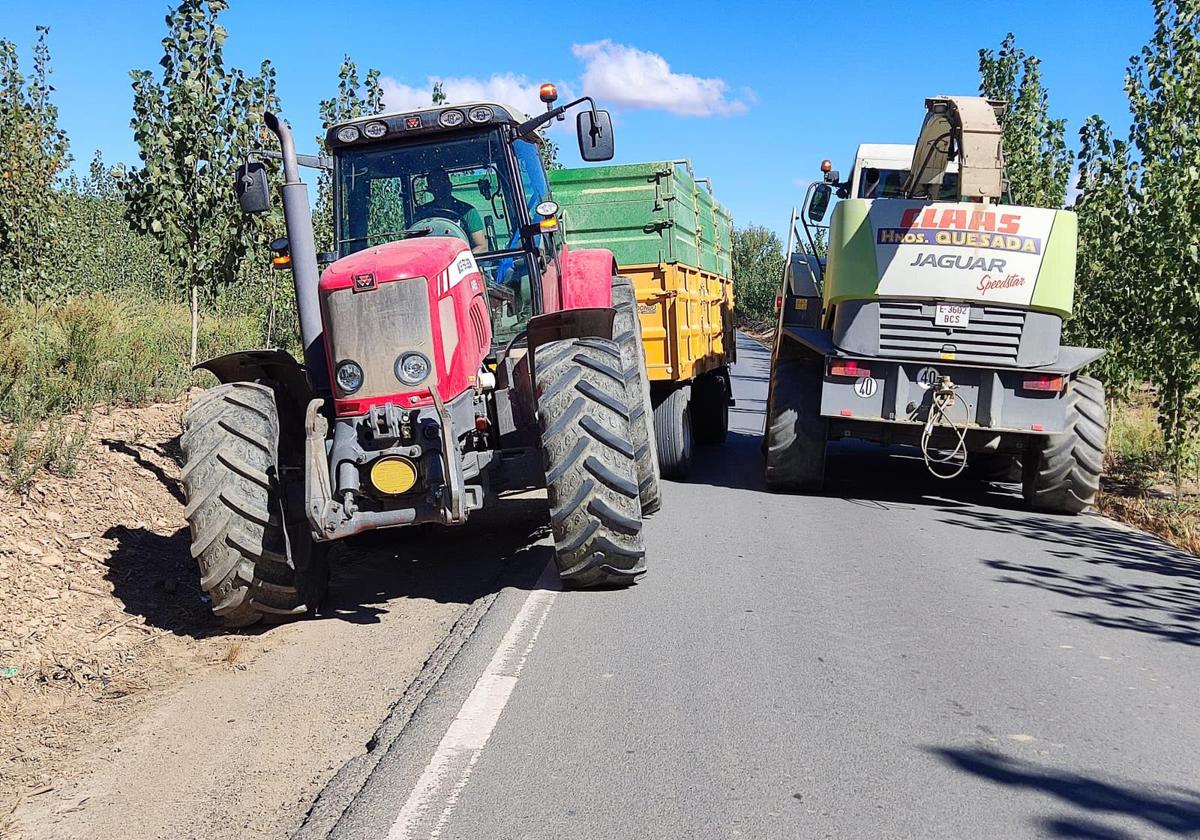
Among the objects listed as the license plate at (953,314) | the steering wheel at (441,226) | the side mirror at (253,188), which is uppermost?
the side mirror at (253,188)

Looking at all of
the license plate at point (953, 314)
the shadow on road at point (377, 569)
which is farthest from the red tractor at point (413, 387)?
the license plate at point (953, 314)

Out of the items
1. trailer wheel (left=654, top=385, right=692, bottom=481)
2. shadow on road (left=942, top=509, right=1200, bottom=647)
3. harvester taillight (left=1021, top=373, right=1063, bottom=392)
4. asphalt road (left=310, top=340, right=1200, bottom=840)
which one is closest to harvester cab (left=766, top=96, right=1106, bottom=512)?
harvester taillight (left=1021, top=373, right=1063, bottom=392)

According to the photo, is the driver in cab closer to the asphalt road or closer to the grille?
the asphalt road

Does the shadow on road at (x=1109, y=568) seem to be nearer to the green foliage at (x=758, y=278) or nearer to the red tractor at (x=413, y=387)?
the red tractor at (x=413, y=387)

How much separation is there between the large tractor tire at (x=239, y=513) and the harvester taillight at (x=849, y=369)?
4.90 meters

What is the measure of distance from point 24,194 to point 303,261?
390 inches

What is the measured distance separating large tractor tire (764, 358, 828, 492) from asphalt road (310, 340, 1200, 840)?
6.95ft

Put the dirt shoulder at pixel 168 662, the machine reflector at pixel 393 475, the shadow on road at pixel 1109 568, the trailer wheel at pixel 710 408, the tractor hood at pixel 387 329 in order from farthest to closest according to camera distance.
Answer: the trailer wheel at pixel 710 408
the shadow on road at pixel 1109 568
the tractor hood at pixel 387 329
the machine reflector at pixel 393 475
the dirt shoulder at pixel 168 662

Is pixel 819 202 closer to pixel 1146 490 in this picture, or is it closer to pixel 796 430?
pixel 796 430

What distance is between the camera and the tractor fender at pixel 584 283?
7.78 metres

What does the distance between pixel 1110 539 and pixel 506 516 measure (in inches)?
183

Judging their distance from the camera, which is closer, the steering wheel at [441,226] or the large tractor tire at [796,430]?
the steering wheel at [441,226]

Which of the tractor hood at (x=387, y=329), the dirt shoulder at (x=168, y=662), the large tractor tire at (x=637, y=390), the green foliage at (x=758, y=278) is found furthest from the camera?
the green foliage at (x=758, y=278)

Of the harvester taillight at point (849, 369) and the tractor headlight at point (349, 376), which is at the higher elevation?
the tractor headlight at point (349, 376)
